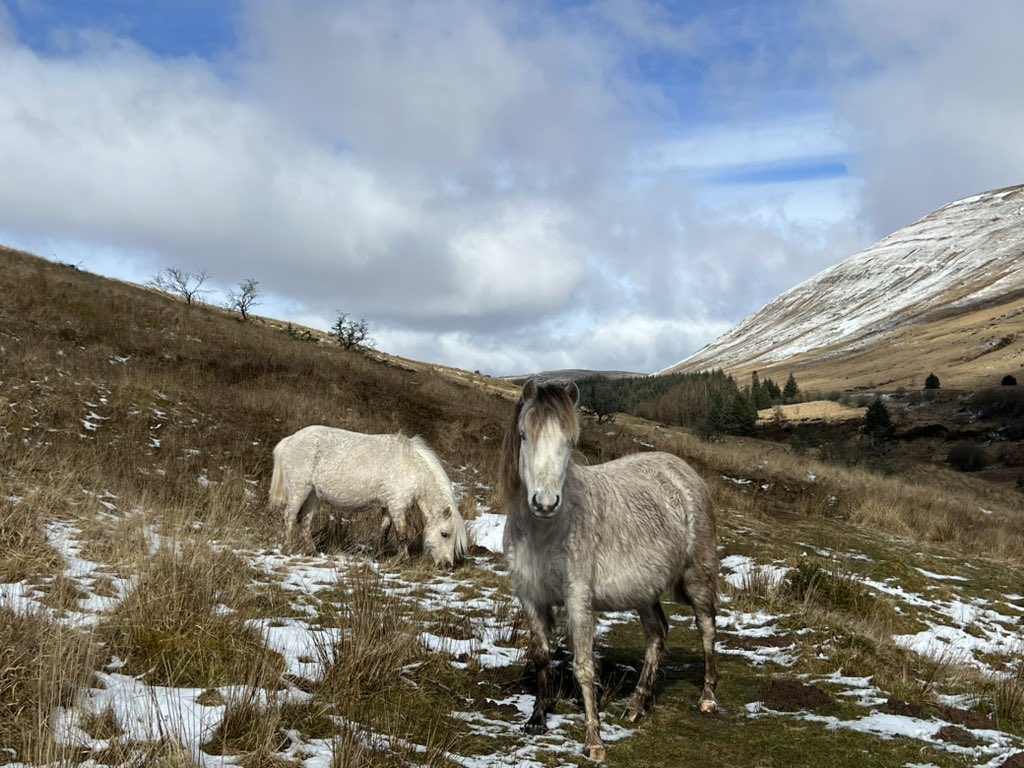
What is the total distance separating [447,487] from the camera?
10.8 metres

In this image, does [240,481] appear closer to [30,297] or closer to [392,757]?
[392,757]

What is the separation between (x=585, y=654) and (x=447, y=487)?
20.2 feet

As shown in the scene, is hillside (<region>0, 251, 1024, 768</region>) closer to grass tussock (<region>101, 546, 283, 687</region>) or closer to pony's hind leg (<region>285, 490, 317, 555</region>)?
grass tussock (<region>101, 546, 283, 687</region>)

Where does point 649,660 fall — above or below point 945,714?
above

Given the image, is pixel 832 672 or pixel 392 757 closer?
pixel 392 757

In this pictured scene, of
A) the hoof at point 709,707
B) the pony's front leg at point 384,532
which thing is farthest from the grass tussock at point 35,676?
the pony's front leg at point 384,532

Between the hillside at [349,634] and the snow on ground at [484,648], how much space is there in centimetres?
3

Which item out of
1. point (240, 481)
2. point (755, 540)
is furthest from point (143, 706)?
point (755, 540)

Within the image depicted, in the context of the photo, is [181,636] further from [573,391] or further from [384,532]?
[384,532]

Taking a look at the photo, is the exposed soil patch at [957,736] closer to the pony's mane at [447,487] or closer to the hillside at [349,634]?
the hillside at [349,634]

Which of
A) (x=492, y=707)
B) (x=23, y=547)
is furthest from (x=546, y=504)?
(x=23, y=547)

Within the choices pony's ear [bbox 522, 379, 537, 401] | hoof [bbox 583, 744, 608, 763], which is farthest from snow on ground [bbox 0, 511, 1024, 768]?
pony's ear [bbox 522, 379, 537, 401]

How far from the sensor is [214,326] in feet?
85.5

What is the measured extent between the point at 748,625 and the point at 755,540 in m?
6.23
